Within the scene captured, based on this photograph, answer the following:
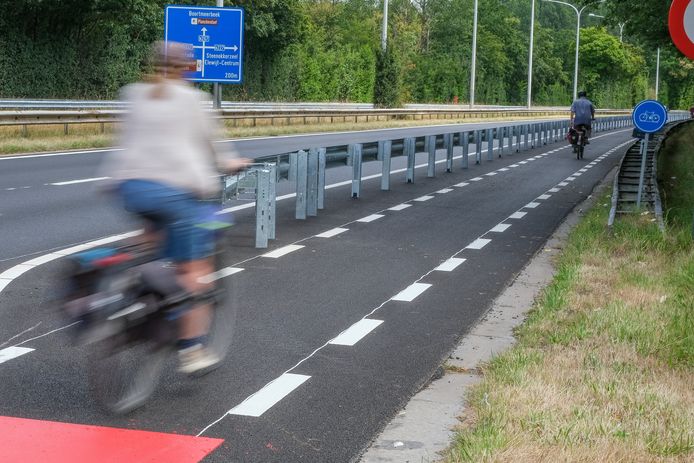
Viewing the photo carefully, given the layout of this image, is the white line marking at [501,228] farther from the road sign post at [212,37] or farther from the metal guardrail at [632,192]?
the road sign post at [212,37]

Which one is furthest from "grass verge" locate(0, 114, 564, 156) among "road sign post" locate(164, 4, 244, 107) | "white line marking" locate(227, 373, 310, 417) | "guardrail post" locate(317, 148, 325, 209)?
"white line marking" locate(227, 373, 310, 417)

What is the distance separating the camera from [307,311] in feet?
27.0

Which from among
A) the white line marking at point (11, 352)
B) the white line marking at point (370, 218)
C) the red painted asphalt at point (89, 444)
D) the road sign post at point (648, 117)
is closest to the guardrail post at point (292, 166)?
the white line marking at point (370, 218)

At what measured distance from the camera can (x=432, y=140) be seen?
869 inches

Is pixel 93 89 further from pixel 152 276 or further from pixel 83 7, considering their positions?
pixel 152 276

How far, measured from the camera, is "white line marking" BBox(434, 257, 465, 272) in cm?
1036

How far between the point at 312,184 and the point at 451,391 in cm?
838

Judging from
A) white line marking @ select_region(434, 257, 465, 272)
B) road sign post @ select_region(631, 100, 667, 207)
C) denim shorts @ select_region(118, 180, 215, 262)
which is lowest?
white line marking @ select_region(434, 257, 465, 272)

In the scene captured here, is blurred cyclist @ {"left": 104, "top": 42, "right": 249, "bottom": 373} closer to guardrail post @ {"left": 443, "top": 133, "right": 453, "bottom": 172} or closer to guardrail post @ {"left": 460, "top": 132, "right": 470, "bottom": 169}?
guardrail post @ {"left": 443, "top": 133, "right": 453, "bottom": 172}

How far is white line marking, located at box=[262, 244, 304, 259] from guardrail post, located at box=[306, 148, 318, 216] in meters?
2.72

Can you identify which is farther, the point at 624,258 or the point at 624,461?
the point at 624,258

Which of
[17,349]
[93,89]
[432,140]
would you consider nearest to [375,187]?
[432,140]

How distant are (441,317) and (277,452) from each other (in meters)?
3.29

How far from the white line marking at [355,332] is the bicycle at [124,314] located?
59.6 inches
